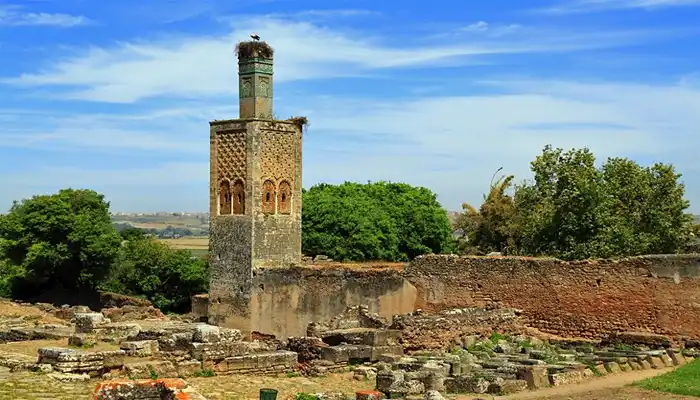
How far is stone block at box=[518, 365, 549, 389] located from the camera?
622 inches

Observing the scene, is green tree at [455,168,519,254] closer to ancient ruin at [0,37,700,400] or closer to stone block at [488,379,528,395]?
ancient ruin at [0,37,700,400]

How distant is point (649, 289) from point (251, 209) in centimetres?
1082

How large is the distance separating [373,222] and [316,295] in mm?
20932

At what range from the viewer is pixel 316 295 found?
81.6ft

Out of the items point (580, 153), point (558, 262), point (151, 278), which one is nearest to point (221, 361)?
point (558, 262)

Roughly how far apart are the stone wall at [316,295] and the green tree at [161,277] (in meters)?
18.5

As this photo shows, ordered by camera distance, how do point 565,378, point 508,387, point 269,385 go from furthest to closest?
point 565,378 → point 269,385 → point 508,387

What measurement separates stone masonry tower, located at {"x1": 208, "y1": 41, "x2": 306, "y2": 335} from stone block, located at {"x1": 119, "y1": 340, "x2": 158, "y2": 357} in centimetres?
829

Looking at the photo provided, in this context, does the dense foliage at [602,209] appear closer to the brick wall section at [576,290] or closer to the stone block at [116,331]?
the brick wall section at [576,290]

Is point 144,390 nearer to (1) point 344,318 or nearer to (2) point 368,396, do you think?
(2) point 368,396

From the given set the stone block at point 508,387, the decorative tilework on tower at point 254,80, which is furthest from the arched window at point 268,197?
the stone block at point 508,387

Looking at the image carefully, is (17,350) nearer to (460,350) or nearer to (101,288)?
(460,350)

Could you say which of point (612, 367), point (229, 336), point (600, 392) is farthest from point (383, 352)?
point (600, 392)

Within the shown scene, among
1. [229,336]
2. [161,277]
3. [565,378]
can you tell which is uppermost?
[161,277]
